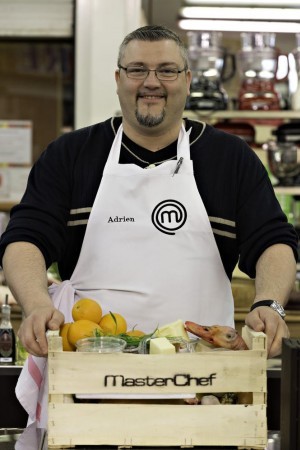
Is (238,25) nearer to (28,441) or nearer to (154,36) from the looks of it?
(154,36)

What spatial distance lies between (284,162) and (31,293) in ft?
8.72

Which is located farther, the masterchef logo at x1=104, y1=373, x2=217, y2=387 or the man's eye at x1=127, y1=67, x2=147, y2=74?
the man's eye at x1=127, y1=67, x2=147, y2=74

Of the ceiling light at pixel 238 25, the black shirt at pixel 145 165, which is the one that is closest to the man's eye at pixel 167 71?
the black shirt at pixel 145 165

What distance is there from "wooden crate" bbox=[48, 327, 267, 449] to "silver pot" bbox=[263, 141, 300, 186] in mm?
2916

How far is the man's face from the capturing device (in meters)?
2.58

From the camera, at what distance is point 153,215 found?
102 inches

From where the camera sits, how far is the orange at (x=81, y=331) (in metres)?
2.04

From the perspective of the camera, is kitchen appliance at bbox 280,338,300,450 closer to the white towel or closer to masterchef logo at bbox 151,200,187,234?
the white towel

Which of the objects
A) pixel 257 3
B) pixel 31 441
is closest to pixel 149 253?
pixel 31 441

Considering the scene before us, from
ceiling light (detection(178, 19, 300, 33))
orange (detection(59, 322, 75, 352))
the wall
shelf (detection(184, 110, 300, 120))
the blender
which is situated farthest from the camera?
ceiling light (detection(178, 19, 300, 33))

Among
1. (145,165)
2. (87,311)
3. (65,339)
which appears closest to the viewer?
(65,339)

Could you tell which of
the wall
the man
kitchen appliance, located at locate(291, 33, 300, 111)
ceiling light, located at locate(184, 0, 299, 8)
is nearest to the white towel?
the man

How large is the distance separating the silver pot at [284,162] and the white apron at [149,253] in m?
2.20

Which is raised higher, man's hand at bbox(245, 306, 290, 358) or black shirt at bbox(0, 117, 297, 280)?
black shirt at bbox(0, 117, 297, 280)
